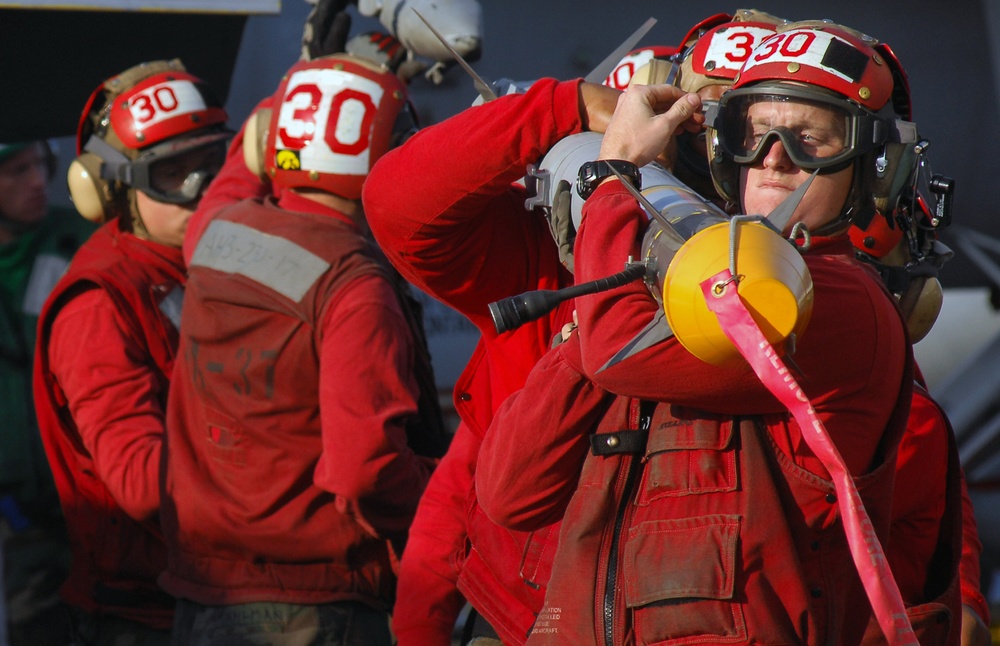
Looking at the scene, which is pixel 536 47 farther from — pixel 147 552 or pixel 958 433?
pixel 147 552

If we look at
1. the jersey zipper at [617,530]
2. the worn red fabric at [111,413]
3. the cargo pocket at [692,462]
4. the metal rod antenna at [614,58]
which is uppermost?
the metal rod antenna at [614,58]

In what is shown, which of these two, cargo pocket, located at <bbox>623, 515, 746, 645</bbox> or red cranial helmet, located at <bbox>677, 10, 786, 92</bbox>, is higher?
red cranial helmet, located at <bbox>677, 10, 786, 92</bbox>

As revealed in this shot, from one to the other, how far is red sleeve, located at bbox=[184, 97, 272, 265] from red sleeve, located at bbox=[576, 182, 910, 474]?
7.93ft

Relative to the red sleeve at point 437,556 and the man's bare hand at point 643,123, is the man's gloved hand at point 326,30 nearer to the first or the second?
the red sleeve at point 437,556

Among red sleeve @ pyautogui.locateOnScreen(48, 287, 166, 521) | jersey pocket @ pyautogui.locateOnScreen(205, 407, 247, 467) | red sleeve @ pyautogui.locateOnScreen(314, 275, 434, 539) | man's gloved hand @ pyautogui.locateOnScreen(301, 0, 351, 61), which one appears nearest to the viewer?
red sleeve @ pyautogui.locateOnScreen(314, 275, 434, 539)

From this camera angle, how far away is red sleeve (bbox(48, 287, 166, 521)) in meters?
3.93

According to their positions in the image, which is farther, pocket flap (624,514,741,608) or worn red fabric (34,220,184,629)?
worn red fabric (34,220,184,629)

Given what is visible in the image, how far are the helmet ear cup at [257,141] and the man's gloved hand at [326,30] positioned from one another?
802mm

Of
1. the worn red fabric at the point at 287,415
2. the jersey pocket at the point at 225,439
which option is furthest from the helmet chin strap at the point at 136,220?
the jersey pocket at the point at 225,439

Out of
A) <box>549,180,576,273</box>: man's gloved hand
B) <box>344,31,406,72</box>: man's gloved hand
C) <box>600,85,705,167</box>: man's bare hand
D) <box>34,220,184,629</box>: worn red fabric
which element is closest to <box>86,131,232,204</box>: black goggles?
<box>34,220,184,629</box>: worn red fabric

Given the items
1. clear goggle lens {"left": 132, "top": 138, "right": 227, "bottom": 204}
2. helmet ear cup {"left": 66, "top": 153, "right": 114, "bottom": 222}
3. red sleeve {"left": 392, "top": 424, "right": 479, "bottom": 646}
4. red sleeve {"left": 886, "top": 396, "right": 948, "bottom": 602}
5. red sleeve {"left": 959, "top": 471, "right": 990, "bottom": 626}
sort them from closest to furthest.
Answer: red sleeve {"left": 886, "top": 396, "right": 948, "bottom": 602}, red sleeve {"left": 392, "top": 424, "right": 479, "bottom": 646}, red sleeve {"left": 959, "top": 471, "right": 990, "bottom": 626}, clear goggle lens {"left": 132, "top": 138, "right": 227, "bottom": 204}, helmet ear cup {"left": 66, "top": 153, "right": 114, "bottom": 222}

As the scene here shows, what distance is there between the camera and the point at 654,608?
2025 millimetres

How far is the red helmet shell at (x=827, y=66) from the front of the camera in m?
2.15

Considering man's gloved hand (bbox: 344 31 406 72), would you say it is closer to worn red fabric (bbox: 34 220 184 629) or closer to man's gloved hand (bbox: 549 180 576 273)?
worn red fabric (bbox: 34 220 184 629)
